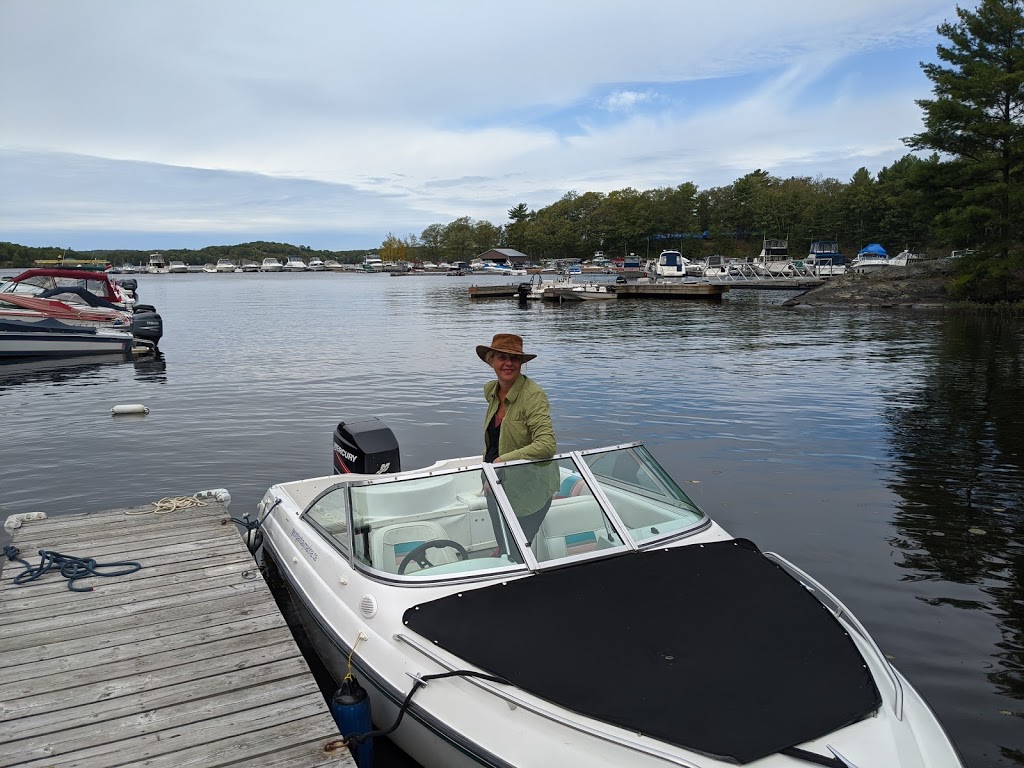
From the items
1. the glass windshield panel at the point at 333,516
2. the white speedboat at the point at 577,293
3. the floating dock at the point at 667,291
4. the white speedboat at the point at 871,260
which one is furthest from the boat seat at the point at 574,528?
the white speedboat at the point at 871,260

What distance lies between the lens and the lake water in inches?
267

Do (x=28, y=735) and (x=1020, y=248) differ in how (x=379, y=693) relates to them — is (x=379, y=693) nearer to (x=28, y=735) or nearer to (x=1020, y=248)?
(x=28, y=735)

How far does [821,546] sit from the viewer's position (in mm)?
8203

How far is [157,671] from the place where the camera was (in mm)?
4480

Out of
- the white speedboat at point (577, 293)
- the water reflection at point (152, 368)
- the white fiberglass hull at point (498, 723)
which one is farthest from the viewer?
the white speedboat at point (577, 293)

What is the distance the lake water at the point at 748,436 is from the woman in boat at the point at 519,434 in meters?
3.30

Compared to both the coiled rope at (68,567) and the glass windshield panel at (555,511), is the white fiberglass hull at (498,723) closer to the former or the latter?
the glass windshield panel at (555,511)

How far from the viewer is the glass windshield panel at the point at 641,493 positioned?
517cm

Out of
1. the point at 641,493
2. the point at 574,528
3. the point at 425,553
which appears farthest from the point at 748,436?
the point at 425,553

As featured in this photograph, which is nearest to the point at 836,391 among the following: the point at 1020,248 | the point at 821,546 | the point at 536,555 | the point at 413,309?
the point at 821,546

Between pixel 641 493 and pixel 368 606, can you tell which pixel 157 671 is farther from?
pixel 641 493

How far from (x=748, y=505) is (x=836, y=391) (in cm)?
942

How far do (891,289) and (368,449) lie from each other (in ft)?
156

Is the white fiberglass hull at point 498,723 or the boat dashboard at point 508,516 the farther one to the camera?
the boat dashboard at point 508,516
